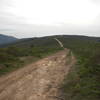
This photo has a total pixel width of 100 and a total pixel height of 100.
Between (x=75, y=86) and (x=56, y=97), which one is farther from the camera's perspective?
(x=75, y=86)

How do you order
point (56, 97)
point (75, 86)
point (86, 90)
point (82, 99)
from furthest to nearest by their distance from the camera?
1. point (75, 86)
2. point (86, 90)
3. point (56, 97)
4. point (82, 99)

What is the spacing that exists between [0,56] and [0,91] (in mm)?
9266

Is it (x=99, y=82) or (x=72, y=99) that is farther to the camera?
(x=99, y=82)

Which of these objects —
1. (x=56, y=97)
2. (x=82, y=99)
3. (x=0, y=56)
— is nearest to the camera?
(x=82, y=99)

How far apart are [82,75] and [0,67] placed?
251 inches

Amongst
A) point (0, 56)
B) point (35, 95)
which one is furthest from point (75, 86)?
point (0, 56)

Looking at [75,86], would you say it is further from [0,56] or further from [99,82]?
[0,56]

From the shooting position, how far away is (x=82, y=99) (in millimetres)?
6770

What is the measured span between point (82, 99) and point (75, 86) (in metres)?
1.52

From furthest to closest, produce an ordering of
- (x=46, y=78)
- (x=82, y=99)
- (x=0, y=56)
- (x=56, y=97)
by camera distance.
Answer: (x=0, y=56)
(x=46, y=78)
(x=56, y=97)
(x=82, y=99)

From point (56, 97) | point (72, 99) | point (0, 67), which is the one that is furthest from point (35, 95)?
point (0, 67)

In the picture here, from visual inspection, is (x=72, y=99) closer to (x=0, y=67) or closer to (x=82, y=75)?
(x=82, y=75)

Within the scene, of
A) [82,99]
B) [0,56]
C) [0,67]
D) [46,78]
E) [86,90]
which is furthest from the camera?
[0,56]

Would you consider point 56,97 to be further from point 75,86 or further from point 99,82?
point 99,82
